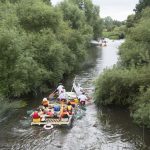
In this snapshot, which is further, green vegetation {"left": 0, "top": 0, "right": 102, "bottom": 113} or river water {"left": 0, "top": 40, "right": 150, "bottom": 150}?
green vegetation {"left": 0, "top": 0, "right": 102, "bottom": 113}

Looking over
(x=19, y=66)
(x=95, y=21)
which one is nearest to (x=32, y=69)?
(x=19, y=66)

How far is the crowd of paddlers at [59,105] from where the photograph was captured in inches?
1132

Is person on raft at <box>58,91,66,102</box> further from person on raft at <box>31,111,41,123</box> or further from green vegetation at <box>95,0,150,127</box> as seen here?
person on raft at <box>31,111,41,123</box>

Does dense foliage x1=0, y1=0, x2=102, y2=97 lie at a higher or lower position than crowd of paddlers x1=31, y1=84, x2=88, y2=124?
higher

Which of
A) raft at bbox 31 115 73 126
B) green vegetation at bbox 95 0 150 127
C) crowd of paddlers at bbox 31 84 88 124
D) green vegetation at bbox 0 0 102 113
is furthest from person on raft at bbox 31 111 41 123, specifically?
green vegetation at bbox 95 0 150 127

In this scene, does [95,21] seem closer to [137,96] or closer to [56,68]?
[56,68]

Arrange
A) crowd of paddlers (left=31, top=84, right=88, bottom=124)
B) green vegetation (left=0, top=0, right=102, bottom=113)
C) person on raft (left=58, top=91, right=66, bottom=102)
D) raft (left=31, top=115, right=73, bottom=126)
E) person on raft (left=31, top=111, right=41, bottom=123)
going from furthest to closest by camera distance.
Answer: person on raft (left=58, top=91, right=66, bottom=102) < green vegetation (left=0, top=0, right=102, bottom=113) < crowd of paddlers (left=31, top=84, right=88, bottom=124) < person on raft (left=31, top=111, right=41, bottom=123) < raft (left=31, top=115, right=73, bottom=126)

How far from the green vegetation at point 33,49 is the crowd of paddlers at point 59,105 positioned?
2.59 meters

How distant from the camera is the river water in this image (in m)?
24.0

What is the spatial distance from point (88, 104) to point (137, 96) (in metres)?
5.43

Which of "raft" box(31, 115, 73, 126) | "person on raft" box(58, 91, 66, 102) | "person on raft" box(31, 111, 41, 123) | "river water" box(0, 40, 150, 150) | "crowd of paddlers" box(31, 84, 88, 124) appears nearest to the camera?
"river water" box(0, 40, 150, 150)

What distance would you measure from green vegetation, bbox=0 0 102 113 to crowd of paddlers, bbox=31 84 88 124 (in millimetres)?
2587

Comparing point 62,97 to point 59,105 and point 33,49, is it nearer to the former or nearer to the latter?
point 59,105

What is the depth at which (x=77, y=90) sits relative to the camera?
37.5 meters
